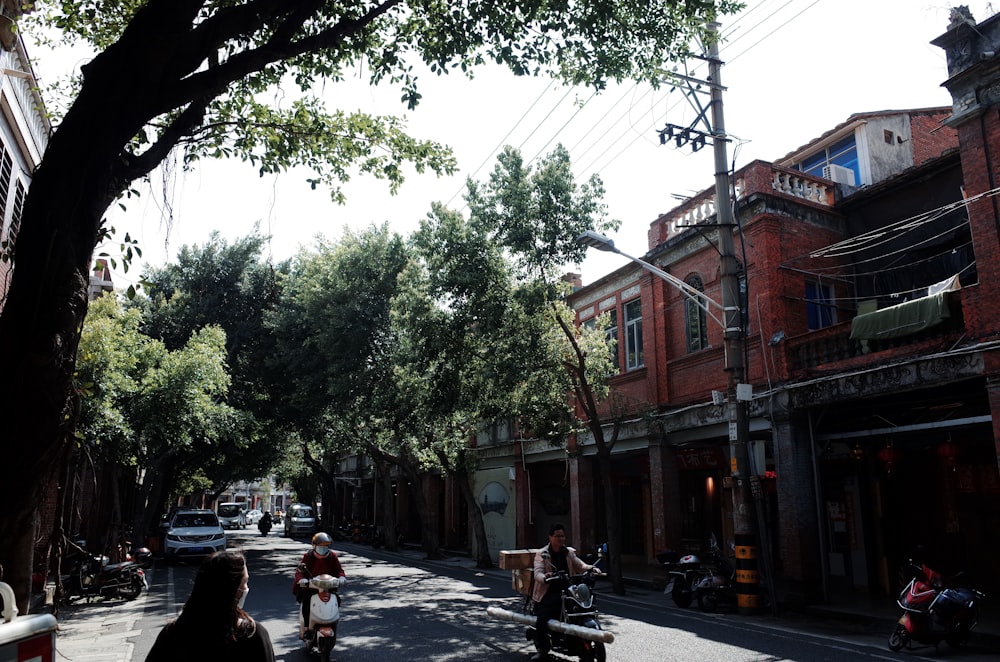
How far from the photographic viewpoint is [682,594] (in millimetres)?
14508

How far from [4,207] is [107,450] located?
27.7 ft

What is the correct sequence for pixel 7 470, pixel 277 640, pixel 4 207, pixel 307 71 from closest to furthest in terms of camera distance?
pixel 7 470 < pixel 307 71 < pixel 277 640 < pixel 4 207

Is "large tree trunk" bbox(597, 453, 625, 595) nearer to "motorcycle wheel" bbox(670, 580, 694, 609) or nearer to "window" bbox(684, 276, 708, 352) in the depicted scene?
"motorcycle wheel" bbox(670, 580, 694, 609)

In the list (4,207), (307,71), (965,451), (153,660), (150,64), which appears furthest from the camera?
(965,451)

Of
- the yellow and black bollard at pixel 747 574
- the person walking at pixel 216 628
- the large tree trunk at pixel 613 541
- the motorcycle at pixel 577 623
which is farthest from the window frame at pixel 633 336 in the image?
the person walking at pixel 216 628

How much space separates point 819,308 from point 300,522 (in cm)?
3689

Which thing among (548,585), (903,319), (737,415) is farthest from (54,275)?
(903,319)

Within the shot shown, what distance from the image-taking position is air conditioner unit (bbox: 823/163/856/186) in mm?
18656

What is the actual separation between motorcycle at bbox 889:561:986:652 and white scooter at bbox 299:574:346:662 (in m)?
7.50

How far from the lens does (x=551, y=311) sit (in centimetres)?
1683

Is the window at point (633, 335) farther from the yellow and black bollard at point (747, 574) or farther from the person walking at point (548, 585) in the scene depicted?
the person walking at point (548, 585)

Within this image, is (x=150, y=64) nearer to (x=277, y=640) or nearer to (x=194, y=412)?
(x=277, y=640)

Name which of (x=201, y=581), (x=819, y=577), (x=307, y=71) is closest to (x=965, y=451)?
(x=819, y=577)

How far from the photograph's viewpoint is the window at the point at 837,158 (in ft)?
62.7
